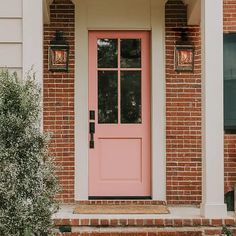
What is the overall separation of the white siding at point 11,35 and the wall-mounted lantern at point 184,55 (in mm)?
2434

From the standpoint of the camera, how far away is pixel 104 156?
7758mm

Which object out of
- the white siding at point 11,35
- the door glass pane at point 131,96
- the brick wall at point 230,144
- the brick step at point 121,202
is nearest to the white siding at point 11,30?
the white siding at point 11,35

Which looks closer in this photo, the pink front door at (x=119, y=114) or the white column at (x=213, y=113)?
the white column at (x=213, y=113)

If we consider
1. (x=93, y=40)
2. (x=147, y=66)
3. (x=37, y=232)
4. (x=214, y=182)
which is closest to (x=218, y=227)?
(x=214, y=182)

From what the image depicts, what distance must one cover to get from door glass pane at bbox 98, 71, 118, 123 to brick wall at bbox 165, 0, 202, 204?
0.68 m

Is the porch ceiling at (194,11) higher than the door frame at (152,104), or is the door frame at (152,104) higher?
the porch ceiling at (194,11)

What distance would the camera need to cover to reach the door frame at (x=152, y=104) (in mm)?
7676

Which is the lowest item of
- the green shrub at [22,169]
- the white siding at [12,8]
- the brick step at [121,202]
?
the brick step at [121,202]

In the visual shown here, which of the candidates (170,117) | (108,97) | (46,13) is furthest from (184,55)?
(46,13)

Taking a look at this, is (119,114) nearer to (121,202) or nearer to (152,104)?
(152,104)

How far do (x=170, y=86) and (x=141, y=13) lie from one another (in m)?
1.03

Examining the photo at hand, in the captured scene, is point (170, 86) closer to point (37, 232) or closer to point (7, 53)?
point (7, 53)

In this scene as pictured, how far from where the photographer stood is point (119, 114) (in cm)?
777

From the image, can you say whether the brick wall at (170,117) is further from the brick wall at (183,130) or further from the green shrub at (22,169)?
the green shrub at (22,169)
